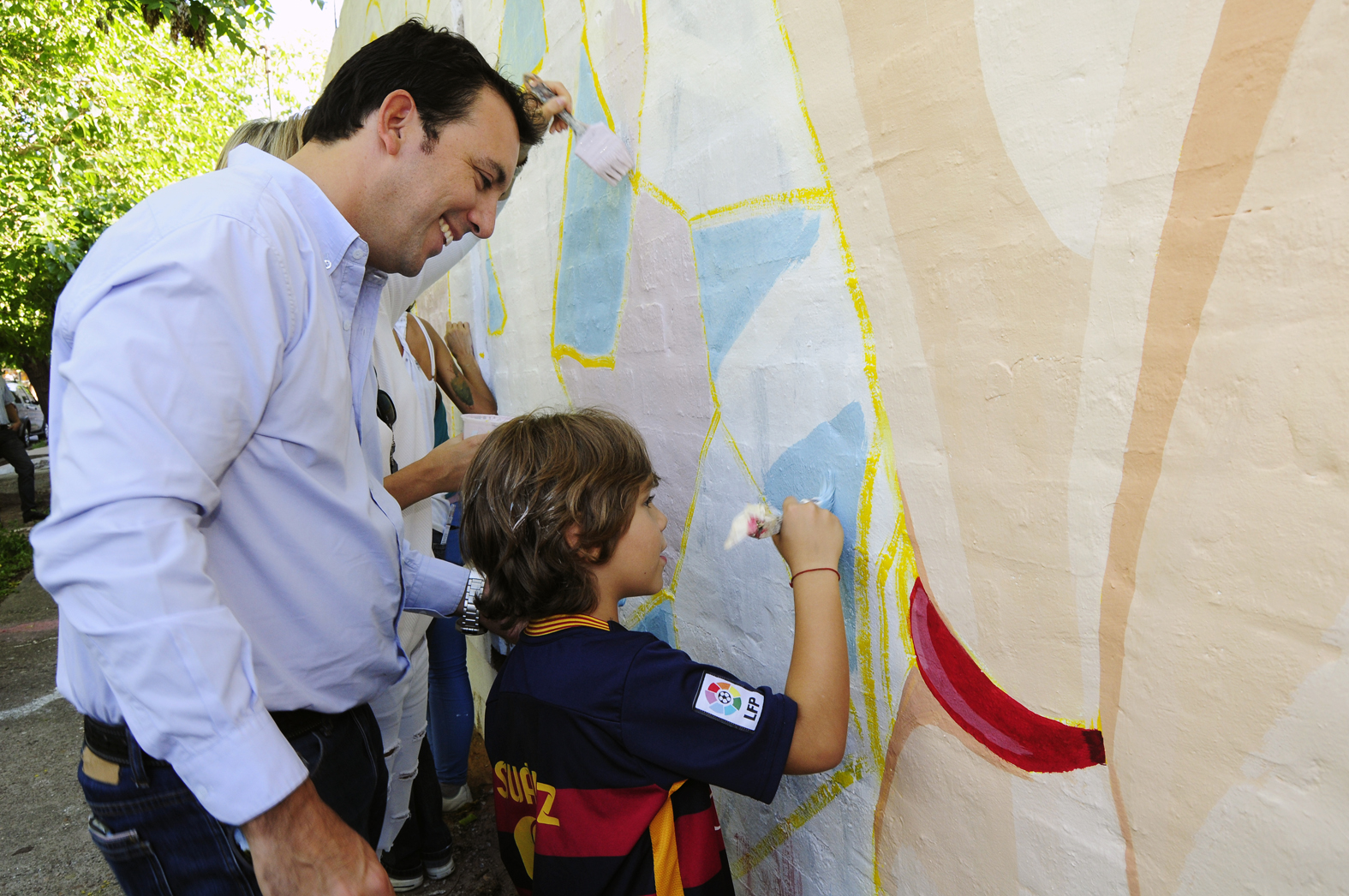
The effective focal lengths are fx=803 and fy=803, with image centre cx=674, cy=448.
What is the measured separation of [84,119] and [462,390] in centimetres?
659

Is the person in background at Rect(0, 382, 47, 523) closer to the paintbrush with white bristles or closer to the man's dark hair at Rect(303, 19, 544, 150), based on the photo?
the paintbrush with white bristles

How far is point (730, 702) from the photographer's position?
1278mm

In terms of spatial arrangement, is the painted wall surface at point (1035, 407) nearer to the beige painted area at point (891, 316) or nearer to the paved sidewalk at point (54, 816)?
the beige painted area at point (891, 316)

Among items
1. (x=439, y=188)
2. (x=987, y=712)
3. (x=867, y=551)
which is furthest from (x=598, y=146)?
(x=987, y=712)

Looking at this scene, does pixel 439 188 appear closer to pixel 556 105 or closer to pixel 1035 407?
pixel 556 105

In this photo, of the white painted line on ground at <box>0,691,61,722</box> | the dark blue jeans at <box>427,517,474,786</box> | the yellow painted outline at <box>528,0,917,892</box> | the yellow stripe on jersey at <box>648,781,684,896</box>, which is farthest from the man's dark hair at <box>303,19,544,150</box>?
the white painted line on ground at <box>0,691,61,722</box>

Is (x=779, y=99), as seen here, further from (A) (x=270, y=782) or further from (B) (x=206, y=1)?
(B) (x=206, y=1)

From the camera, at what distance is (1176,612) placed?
981 mm

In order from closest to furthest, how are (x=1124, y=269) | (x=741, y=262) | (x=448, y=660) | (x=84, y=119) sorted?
(x=1124, y=269) < (x=741, y=262) < (x=448, y=660) < (x=84, y=119)

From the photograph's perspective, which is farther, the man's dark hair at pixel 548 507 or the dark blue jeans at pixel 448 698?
the dark blue jeans at pixel 448 698

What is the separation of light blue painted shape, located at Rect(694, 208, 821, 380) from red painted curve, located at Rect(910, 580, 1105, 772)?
65 cm

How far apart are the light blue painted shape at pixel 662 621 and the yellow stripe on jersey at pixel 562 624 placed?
0.71 m

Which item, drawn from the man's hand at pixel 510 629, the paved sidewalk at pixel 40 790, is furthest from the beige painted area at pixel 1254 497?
the paved sidewalk at pixel 40 790

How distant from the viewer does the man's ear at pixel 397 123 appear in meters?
1.45
